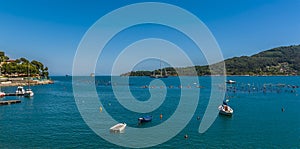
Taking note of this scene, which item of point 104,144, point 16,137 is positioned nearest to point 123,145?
point 104,144

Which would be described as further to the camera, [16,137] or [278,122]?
[278,122]

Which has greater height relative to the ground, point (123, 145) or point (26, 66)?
point (26, 66)

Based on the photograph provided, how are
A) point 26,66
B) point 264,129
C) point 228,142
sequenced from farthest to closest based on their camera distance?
point 26,66, point 264,129, point 228,142

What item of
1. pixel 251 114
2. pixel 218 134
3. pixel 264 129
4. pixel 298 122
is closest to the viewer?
pixel 218 134

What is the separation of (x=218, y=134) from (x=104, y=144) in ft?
54.9

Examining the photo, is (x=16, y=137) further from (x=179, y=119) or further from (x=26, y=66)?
(x=26, y=66)

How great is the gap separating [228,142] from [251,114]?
927 inches

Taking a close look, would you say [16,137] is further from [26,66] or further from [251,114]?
[26,66]

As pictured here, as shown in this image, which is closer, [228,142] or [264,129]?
[228,142]

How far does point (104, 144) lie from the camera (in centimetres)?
3000

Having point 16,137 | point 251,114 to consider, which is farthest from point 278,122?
point 16,137

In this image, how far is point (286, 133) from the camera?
36.6m

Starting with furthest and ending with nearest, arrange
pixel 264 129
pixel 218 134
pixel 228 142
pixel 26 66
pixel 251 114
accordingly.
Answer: pixel 26 66
pixel 251 114
pixel 264 129
pixel 218 134
pixel 228 142

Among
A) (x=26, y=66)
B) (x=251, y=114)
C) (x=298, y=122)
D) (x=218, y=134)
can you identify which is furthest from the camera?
(x=26, y=66)
